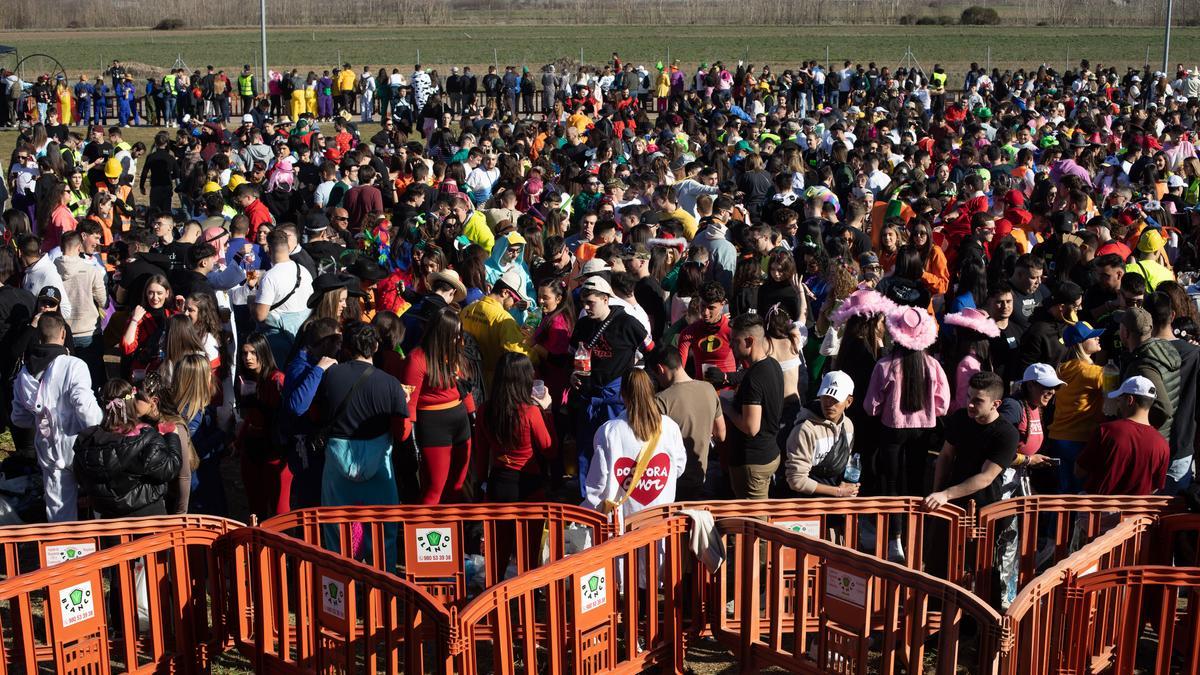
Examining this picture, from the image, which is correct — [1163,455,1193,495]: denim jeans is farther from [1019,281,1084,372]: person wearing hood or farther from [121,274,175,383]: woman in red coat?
[121,274,175,383]: woman in red coat

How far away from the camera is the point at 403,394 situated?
7203mm

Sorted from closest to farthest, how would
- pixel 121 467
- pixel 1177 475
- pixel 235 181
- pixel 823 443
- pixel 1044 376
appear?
pixel 121 467 → pixel 1044 376 → pixel 823 443 → pixel 1177 475 → pixel 235 181

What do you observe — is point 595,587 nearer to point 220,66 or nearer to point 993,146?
point 993,146

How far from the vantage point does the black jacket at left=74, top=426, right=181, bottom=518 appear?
21.4ft

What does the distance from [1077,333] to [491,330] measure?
3.75 m

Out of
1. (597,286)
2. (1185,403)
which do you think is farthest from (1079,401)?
(597,286)

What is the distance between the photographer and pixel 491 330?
8648 millimetres

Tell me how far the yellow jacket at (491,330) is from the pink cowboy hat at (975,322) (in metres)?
2.77

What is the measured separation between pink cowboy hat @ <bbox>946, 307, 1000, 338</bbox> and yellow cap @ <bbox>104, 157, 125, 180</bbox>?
41.1ft

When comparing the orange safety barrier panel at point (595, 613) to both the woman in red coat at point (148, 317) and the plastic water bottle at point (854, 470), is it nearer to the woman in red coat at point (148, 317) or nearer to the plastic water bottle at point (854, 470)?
the plastic water bottle at point (854, 470)

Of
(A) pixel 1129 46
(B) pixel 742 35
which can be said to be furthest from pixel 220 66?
(A) pixel 1129 46

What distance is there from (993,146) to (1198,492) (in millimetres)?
11947

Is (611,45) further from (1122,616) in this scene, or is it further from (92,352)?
(1122,616)

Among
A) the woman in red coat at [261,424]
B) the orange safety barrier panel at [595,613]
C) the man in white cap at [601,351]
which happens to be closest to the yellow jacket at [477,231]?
the man in white cap at [601,351]
